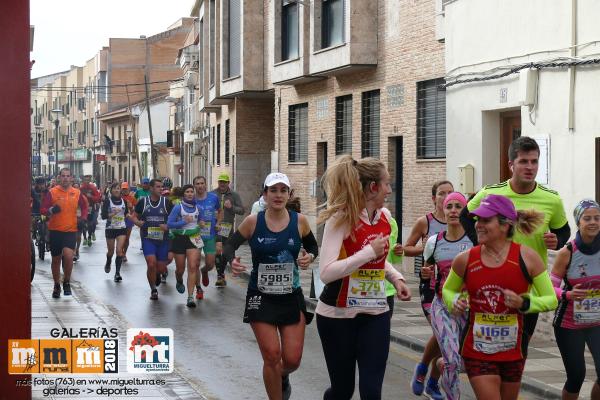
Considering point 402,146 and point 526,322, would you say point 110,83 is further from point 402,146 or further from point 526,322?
point 526,322

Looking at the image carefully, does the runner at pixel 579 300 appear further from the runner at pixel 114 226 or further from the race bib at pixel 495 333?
the runner at pixel 114 226

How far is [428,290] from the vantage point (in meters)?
9.73

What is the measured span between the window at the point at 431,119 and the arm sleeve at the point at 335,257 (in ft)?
45.7

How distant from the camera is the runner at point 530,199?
299 inches

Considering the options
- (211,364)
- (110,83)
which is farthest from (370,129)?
(110,83)

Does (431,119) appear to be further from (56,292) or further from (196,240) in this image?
(56,292)

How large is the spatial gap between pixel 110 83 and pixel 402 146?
72.1m

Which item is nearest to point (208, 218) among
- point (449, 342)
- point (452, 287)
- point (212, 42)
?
point (449, 342)

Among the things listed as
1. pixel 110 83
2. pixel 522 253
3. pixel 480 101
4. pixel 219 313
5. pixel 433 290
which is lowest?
pixel 219 313

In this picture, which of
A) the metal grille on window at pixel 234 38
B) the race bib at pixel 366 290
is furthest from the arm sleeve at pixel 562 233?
the metal grille on window at pixel 234 38

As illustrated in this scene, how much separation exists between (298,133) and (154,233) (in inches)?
550

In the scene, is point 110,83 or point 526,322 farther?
point 110,83

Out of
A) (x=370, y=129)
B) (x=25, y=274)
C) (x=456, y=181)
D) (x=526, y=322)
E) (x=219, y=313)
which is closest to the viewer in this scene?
(x=526, y=322)

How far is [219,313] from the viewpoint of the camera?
15.9 metres
